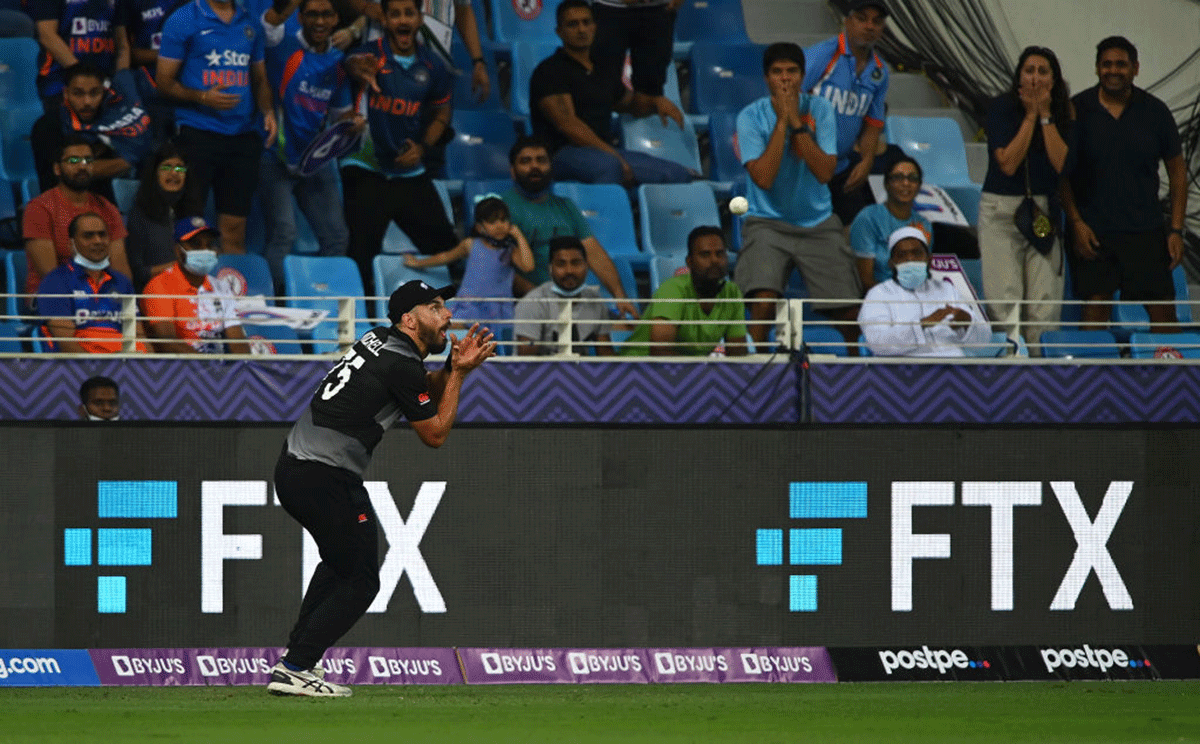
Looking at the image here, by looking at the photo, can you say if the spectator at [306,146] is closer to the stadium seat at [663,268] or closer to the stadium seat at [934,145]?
the stadium seat at [663,268]

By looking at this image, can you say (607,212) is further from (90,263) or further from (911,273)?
(90,263)

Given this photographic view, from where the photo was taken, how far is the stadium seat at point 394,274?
38.5ft

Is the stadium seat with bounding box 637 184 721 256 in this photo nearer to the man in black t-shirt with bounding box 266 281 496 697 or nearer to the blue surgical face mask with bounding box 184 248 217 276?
the blue surgical face mask with bounding box 184 248 217 276

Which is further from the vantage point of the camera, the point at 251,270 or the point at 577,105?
the point at 577,105

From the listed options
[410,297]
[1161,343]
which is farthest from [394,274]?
[1161,343]

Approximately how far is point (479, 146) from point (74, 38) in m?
2.99

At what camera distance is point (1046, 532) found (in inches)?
361

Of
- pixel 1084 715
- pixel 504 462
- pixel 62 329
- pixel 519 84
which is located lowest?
pixel 1084 715

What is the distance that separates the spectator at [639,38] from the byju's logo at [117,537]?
5.46 meters

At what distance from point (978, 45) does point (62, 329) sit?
834 centimetres

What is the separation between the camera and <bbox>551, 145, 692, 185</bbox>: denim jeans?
1281 cm

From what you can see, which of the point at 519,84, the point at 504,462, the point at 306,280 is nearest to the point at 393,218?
the point at 306,280

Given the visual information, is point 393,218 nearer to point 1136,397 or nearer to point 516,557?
point 516,557

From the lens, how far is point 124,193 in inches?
464
